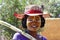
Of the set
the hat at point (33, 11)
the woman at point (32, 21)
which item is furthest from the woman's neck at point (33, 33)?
the hat at point (33, 11)

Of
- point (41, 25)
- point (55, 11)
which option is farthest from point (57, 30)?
point (41, 25)

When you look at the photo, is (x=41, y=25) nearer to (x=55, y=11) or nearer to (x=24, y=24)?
(x=24, y=24)

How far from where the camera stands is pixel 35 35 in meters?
1.18

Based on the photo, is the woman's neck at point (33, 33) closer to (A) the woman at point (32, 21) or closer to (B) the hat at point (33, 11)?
(A) the woman at point (32, 21)

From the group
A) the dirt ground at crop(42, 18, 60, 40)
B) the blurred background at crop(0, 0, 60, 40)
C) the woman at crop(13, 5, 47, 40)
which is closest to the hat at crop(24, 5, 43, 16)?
the woman at crop(13, 5, 47, 40)

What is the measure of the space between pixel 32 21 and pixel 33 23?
0.6 inches

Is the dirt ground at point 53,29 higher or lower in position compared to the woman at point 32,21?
lower

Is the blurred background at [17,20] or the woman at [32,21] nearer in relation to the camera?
the woman at [32,21]

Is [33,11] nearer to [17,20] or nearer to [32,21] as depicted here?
[32,21]

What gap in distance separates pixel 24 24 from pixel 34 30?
77 millimetres

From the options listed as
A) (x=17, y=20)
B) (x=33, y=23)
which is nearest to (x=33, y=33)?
(x=33, y=23)

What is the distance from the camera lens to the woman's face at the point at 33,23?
3.75 feet

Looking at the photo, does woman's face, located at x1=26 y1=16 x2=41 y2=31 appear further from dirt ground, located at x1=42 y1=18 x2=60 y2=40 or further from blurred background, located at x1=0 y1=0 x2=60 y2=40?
dirt ground, located at x1=42 y1=18 x2=60 y2=40

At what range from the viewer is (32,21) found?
1.14m
